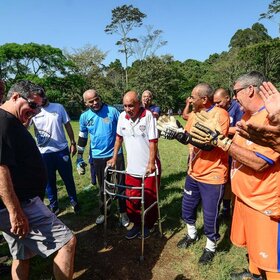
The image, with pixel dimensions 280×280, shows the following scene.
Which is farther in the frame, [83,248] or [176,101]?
[176,101]

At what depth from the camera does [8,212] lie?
2.75 metres

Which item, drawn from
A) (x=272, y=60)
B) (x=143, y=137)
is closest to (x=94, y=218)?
(x=143, y=137)

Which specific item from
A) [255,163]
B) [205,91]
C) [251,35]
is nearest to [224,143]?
[255,163]

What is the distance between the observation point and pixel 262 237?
270 centimetres

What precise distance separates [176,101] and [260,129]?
50.0 metres

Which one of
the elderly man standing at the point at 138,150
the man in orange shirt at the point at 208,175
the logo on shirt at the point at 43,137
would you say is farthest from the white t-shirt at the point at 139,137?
the logo on shirt at the point at 43,137

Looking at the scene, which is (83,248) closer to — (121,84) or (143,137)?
(143,137)

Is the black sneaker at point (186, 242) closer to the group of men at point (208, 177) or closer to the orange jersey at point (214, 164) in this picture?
the group of men at point (208, 177)

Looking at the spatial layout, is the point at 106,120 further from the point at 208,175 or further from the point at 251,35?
the point at 251,35

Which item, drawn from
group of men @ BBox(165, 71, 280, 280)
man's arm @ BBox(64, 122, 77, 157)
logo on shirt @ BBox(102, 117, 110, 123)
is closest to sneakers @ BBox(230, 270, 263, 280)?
group of men @ BBox(165, 71, 280, 280)

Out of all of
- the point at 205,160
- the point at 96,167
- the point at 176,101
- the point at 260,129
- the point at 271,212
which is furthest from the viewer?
the point at 176,101

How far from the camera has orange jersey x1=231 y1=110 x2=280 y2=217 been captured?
259 centimetres

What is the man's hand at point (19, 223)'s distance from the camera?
2.58 m

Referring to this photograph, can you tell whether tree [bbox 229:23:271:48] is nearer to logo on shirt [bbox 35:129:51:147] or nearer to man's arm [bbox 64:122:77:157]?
man's arm [bbox 64:122:77:157]
